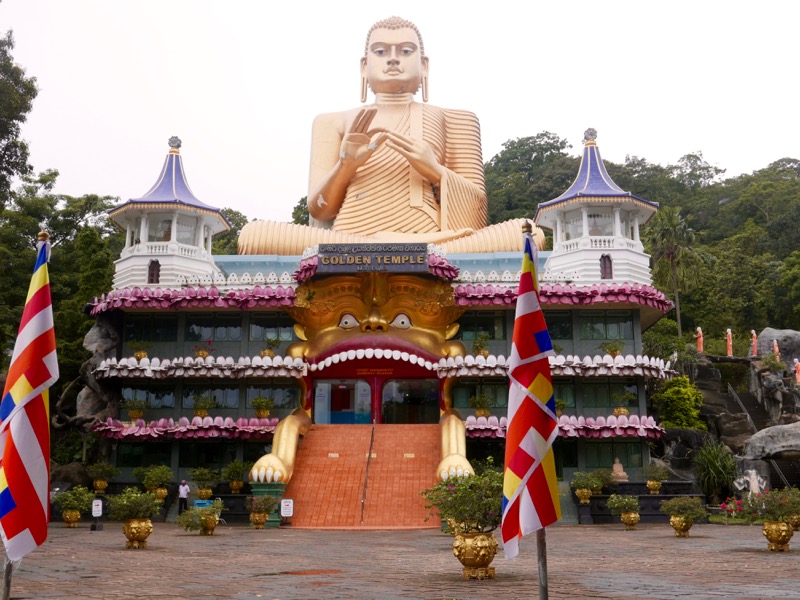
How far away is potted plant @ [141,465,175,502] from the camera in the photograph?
83.6 feet

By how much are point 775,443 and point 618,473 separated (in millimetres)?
5129

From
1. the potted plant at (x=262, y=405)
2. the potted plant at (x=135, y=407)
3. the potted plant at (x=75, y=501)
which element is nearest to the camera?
the potted plant at (x=75, y=501)

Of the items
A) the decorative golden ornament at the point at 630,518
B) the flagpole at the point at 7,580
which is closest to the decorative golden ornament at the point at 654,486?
the decorative golden ornament at the point at 630,518

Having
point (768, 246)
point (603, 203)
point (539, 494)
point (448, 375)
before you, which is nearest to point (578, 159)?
point (768, 246)

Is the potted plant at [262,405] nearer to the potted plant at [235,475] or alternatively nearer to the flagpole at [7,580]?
the potted plant at [235,475]

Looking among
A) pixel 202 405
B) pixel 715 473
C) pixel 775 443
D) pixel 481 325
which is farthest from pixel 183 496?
pixel 775 443

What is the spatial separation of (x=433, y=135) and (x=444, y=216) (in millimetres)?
4208

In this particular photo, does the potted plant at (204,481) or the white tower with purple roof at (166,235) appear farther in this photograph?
the white tower with purple roof at (166,235)

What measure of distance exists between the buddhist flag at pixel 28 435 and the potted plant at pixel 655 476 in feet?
68.3

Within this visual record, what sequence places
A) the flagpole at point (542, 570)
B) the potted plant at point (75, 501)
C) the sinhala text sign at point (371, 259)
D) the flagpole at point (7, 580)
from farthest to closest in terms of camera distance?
1. the sinhala text sign at point (371, 259)
2. the potted plant at point (75, 501)
3. the flagpole at point (7, 580)
4. the flagpole at point (542, 570)

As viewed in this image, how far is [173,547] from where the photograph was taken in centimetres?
1598

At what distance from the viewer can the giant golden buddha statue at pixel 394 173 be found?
103 feet

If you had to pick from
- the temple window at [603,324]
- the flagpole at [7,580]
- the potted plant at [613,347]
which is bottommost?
the flagpole at [7,580]

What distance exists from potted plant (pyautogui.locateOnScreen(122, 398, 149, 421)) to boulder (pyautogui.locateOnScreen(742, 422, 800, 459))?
1975 cm
